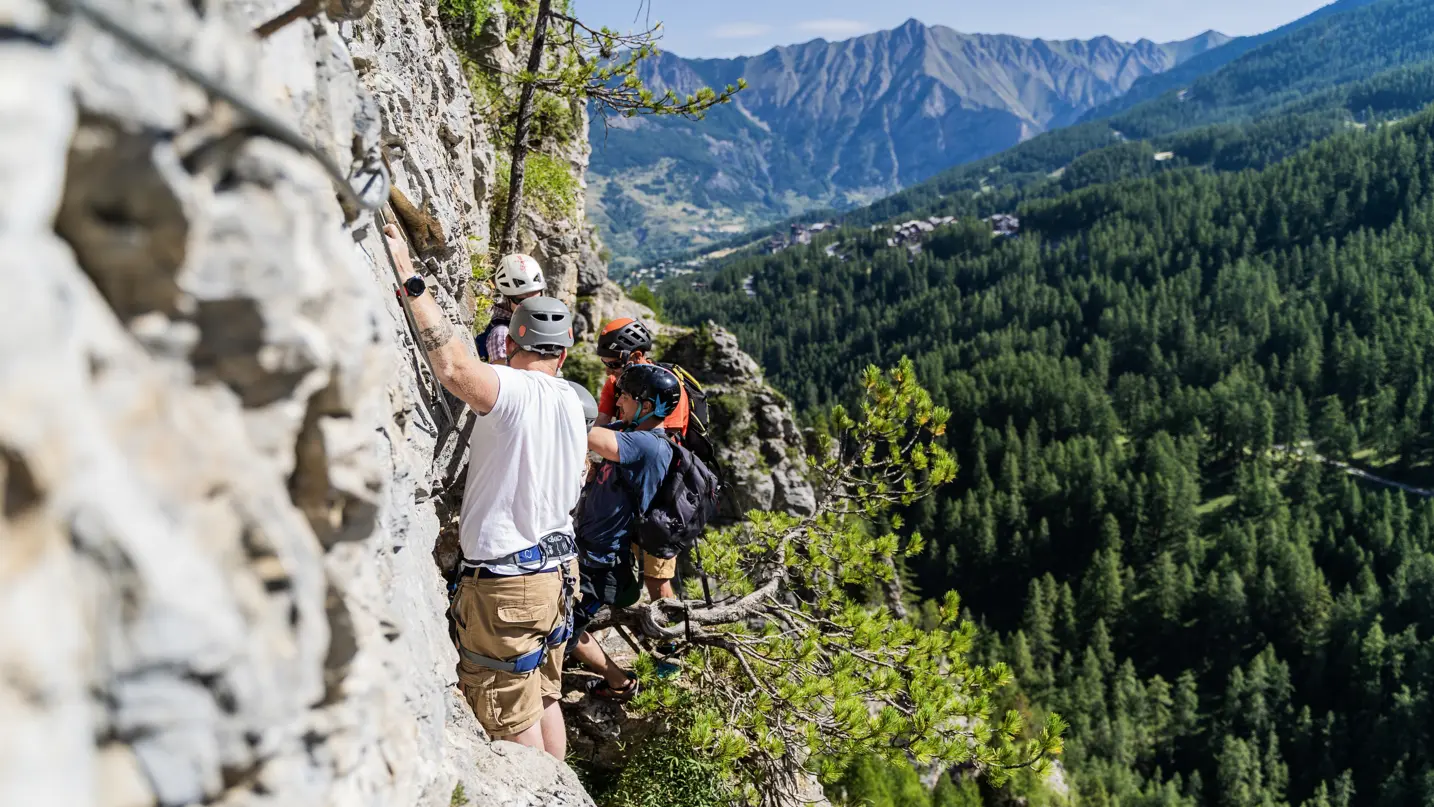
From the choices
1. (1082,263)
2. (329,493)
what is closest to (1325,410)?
(1082,263)

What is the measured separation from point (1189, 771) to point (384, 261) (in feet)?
227

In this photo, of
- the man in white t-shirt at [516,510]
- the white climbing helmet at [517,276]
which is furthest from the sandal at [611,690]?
the white climbing helmet at [517,276]

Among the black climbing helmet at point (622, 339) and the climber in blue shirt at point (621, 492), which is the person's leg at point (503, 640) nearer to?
the climber in blue shirt at point (621, 492)

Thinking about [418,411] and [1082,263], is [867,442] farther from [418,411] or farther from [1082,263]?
[1082,263]

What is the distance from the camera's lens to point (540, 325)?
14.9 ft

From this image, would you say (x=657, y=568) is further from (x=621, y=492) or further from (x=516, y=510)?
(x=516, y=510)

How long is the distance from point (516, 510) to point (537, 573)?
408 millimetres

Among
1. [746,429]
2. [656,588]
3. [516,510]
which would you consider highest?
[516,510]

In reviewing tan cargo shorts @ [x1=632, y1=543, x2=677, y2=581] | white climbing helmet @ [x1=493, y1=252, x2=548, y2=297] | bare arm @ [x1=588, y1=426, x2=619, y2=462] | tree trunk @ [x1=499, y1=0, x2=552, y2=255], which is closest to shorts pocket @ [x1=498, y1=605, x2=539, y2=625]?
bare arm @ [x1=588, y1=426, x2=619, y2=462]

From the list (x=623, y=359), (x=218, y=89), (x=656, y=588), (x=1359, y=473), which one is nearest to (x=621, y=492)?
(x=623, y=359)

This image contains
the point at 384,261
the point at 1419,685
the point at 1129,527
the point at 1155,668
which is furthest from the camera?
the point at 1129,527

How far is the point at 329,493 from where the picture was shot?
6.63ft

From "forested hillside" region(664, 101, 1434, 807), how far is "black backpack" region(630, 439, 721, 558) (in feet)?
154

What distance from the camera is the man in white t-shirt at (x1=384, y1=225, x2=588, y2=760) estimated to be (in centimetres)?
420
